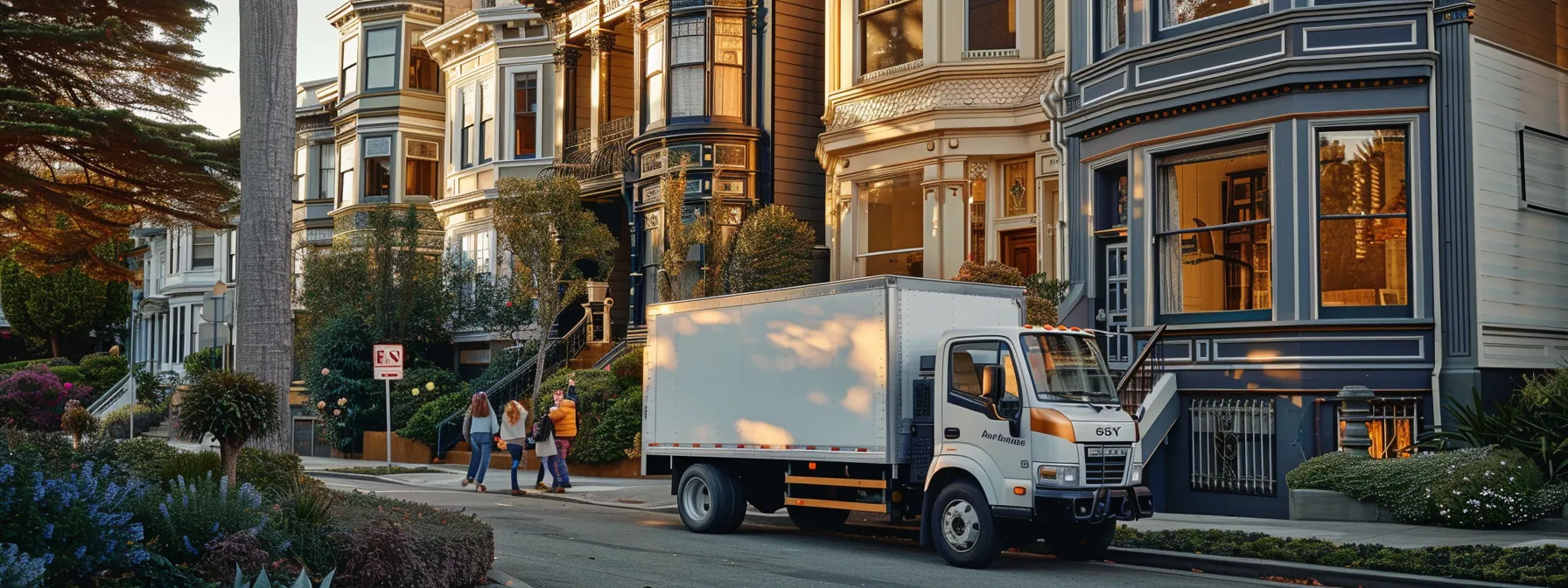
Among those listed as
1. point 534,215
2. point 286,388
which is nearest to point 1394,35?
point 286,388

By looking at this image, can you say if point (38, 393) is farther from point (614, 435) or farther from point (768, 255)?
point (768, 255)

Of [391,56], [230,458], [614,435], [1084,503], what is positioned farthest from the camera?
[391,56]

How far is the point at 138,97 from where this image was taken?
14.2m

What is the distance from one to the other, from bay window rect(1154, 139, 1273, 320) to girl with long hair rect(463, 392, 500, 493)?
413 inches

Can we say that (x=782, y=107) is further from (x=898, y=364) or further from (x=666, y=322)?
(x=898, y=364)

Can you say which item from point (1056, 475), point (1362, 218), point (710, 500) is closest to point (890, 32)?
point (1362, 218)

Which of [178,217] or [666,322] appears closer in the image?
[178,217]

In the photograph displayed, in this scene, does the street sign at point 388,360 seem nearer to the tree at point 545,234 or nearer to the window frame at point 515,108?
the tree at point 545,234

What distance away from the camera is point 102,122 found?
13195mm

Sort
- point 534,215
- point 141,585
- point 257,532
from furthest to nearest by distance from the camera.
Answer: point 534,215, point 257,532, point 141,585

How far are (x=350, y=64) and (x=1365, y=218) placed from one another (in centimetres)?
3390

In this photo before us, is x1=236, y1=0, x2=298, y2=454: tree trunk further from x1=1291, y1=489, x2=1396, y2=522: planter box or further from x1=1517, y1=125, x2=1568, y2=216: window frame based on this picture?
x1=1517, y1=125, x2=1568, y2=216: window frame

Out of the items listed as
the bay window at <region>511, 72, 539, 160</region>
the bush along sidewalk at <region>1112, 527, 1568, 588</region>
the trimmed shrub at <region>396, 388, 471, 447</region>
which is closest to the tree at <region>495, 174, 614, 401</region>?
the trimmed shrub at <region>396, 388, 471, 447</region>

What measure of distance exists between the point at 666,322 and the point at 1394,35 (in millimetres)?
8984
